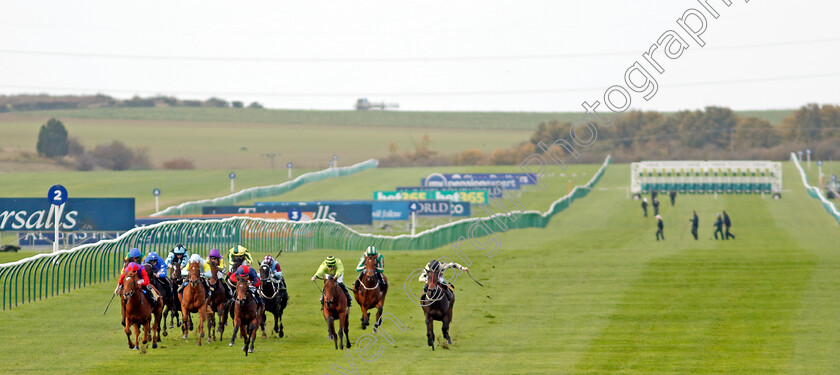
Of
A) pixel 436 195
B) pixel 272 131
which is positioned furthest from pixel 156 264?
pixel 272 131

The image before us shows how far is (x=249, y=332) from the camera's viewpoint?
58.5 ft

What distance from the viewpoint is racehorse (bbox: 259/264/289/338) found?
18453 millimetres

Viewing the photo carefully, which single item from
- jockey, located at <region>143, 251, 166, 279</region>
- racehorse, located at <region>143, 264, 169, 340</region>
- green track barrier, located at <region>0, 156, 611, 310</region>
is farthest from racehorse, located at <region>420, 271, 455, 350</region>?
green track barrier, located at <region>0, 156, 611, 310</region>

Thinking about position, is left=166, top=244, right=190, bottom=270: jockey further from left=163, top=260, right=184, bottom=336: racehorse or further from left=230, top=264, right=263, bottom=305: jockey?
left=230, top=264, right=263, bottom=305: jockey

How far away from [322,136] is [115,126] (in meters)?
27.9

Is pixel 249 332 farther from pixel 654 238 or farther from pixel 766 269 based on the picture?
pixel 654 238

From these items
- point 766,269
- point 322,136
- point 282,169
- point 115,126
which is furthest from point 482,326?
point 322,136

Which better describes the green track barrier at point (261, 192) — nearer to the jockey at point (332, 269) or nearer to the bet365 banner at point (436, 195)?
the bet365 banner at point (436, 195)

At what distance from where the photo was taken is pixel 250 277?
710 inches

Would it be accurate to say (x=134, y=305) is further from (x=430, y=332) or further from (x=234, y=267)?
(x=430, y=332)

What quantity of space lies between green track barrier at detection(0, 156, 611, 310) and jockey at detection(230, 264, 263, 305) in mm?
5815

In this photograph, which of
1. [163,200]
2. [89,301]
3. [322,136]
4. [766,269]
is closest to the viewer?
[89,301]

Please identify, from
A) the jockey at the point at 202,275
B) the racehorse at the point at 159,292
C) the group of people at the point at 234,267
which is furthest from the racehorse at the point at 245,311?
the racehorse at the point at 159,292

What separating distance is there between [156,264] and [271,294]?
6.75 feet
